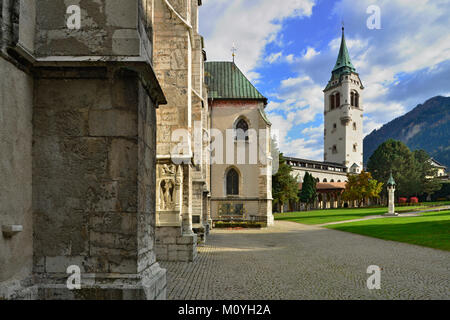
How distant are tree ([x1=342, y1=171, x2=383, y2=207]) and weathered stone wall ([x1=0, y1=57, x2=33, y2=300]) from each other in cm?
5982

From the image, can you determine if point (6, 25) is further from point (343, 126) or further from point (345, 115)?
point (343, 126)

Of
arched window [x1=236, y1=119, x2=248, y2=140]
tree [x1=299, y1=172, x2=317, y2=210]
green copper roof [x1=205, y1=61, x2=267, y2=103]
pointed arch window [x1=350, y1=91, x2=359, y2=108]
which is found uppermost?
pointed arch window [x1=350, y1=91, x2=359, y2=108]

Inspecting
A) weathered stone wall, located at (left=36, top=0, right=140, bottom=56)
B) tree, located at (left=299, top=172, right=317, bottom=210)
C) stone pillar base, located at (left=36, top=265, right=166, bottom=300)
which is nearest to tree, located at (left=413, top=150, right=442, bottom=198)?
tree, located at (left=299, top=172, right=317, bottom=210)

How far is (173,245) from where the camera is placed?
10.2m

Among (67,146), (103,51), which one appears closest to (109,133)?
(67,146)

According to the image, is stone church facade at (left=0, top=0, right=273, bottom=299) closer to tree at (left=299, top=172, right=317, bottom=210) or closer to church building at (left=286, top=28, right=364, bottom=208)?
tree at (left=299, top=172, right=317, bottom=210)

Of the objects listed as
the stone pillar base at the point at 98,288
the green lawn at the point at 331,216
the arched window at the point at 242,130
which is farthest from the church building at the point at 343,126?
the stone pillar base at the point at 98,288

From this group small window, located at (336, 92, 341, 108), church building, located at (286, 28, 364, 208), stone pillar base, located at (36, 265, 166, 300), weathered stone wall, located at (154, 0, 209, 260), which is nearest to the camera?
stone pillar base, located at (36, 265, 166, 300)

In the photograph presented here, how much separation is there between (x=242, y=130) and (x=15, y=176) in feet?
86.1

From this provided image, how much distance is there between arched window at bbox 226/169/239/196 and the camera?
2895 centimetres

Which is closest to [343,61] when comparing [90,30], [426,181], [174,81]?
[426,181]

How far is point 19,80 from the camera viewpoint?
10.8 feet

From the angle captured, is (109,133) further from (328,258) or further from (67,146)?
(328,258)

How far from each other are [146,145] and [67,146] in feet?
2.81
